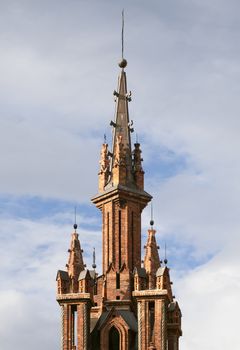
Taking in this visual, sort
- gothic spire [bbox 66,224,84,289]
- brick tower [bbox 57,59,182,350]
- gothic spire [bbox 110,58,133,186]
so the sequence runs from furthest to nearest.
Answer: gothic spire [bbox 110,58,133,186]
gothic spire [bbox 66,224,84,289]
brick tower [bbox 57,59,182,350]

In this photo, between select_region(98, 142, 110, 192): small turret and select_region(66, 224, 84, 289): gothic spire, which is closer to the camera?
select_region(66, 224, 84, 289): gothic spire

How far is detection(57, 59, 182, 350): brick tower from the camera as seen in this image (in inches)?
3499

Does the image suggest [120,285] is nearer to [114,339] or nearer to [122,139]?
[114,339]

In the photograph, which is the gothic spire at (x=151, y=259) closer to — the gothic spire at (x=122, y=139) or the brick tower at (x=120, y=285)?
the brick tower at (x=120, y=285)

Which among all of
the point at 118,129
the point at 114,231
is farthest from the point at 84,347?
the point at 118,129

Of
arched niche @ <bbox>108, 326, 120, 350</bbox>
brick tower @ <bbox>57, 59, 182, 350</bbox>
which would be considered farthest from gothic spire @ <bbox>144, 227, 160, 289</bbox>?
arched niche @ <bbox>108, 326, 120, 350</bbox>

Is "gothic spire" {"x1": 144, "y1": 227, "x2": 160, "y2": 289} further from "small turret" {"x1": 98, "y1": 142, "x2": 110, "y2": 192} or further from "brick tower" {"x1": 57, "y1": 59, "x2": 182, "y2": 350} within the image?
"small turret" {"x1": 98, "y1": 142, "x2": 110, "y2": 192}

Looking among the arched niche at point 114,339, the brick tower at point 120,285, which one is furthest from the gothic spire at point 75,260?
the arched niche at point 114,339

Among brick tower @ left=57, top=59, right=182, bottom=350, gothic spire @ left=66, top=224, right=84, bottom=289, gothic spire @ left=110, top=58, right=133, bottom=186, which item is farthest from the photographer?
gothic spire @ left=110, top=58, right=133, bottom=186

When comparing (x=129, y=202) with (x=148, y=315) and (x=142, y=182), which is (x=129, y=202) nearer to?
(x=142, y=182)

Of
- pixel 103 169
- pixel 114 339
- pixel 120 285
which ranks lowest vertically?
pixel 114 339

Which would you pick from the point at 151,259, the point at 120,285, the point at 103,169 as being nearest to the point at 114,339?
the point at 120,285

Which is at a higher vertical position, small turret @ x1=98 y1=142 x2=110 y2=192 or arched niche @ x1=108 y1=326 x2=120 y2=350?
small turret @ x1=98 y1=142 x2=110 y2=192

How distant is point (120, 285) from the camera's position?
91.1m
